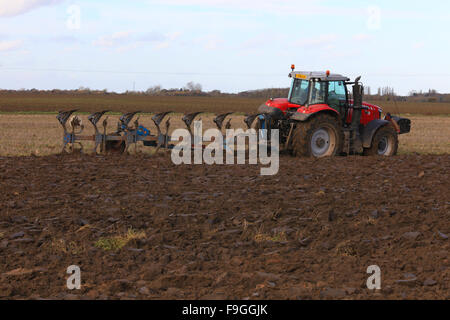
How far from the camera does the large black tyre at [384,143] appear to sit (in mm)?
14478

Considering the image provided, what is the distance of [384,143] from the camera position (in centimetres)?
1490

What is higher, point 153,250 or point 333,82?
point 333,82

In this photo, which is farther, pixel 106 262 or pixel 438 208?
pixel 438 208

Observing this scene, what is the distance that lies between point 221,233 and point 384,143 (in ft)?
29.2

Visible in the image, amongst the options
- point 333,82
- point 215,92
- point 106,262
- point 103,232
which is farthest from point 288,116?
point 215,92

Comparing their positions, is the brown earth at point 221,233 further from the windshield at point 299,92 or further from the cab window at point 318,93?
the windshield at point 299,92

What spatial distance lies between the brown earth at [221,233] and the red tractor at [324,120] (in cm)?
236

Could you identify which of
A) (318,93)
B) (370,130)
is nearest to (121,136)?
(318,93)

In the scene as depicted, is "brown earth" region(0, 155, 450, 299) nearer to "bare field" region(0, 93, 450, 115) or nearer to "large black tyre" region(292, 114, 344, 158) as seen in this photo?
"large black tyre" region(292, 114, 344, 158)

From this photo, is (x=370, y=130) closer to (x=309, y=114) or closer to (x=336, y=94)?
(x=336, y=94)
